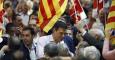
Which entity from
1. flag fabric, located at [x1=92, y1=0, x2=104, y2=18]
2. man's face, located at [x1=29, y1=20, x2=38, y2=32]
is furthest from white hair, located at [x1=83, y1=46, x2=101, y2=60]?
flag fabric, located at [x1=92, y1=0, x2=104, y2=18]

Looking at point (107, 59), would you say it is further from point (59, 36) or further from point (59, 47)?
point (59, 36)

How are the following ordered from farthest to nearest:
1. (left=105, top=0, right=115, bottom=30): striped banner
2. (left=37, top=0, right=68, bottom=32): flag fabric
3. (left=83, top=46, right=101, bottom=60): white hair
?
1. (left=37, top=0, right=68, bottom=32): flag fabric
2. (left=105, top=0, right=115, bottom=30): striped banner
3. (left=83, top=46, right=101, bottom=60): white hair

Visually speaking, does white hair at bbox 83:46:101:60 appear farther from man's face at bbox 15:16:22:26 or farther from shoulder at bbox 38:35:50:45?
man's face at bbox 15:16:22:26

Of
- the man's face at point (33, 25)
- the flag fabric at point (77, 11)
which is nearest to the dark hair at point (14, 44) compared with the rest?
the man's face at point (33, 25)

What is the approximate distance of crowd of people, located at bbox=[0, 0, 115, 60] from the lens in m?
6.80

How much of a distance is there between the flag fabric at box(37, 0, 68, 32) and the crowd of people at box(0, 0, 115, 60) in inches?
5.3

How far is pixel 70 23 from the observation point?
39.7 feet

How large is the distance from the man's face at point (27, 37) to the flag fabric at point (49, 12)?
2.00 ft

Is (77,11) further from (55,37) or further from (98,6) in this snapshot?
(55,37)

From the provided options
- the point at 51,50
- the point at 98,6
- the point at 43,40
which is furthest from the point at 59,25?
the point at 98,6

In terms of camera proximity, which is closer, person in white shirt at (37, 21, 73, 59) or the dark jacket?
the dark jacket

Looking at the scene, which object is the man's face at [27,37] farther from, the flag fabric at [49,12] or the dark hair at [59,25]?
the flag fabric at [49,12]

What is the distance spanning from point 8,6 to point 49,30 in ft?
13.8

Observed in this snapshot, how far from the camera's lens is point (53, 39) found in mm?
8898
